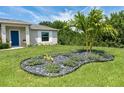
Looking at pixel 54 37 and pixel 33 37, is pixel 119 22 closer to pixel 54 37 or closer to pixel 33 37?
pixel 54 37

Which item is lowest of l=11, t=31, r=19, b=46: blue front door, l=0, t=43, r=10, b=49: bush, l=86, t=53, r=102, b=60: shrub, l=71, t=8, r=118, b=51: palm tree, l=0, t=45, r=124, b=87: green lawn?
l=0, t=45, r=124, b=87: green lawn

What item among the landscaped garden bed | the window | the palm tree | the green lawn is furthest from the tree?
the green lawn

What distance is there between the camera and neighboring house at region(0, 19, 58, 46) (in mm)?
20972

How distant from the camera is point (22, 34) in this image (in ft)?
76.4

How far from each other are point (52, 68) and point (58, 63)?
0.78m

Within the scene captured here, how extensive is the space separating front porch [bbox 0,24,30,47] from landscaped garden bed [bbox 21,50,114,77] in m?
11.7

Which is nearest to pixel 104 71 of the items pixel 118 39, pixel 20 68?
pixel 20 68

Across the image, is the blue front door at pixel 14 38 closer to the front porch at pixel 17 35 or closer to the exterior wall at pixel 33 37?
the front porch at pixel 17 35

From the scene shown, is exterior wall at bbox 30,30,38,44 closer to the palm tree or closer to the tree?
the tree

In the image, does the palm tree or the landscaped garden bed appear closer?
the landscaped garden bed
